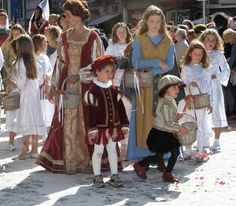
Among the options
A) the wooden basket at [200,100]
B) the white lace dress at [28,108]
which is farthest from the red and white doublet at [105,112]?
the white lace dress at [28,108]

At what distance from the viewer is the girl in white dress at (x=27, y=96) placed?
302 inches

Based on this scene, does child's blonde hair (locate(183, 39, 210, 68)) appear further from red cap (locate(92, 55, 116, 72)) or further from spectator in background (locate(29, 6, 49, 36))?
spectator in background (locate(29, 6, 49, 36))

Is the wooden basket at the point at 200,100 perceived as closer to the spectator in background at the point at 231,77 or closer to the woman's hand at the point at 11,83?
the woman's hand at the point at 11,83

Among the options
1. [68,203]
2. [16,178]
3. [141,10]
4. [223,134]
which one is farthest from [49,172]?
[141,10]

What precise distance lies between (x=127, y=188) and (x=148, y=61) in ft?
5.02

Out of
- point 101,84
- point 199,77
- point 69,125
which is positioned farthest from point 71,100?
point 199,77

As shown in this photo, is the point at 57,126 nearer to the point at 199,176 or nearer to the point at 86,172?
the point at 86,172

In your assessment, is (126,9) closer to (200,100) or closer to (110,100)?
(200,100)

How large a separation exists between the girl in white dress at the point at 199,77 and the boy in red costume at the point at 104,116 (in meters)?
1.68

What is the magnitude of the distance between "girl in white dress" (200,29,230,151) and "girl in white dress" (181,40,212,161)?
0.65 m

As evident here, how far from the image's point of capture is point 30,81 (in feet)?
25.8

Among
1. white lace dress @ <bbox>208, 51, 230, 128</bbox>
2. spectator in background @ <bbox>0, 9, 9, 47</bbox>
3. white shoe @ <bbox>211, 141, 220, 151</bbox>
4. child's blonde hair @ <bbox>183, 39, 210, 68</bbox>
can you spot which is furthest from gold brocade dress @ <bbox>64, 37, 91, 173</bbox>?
spectator in background @ <bbox>0, 9, 9, 47</bbox>

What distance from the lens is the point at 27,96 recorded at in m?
7.82

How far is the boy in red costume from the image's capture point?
6.03 meters
